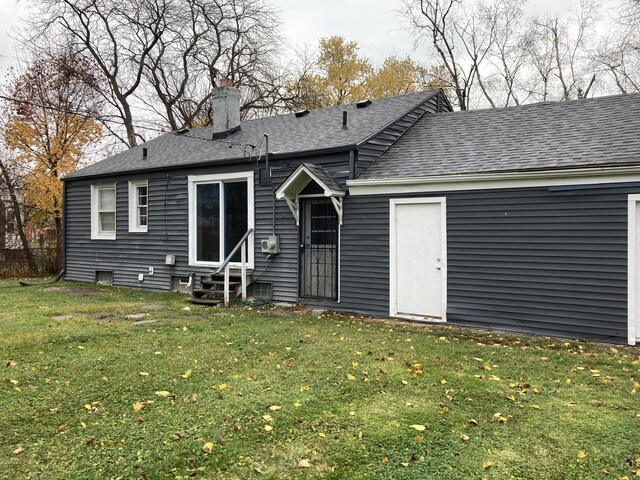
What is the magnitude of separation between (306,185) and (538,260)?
4.52 meters

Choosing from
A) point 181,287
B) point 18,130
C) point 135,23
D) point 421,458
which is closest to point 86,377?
point 421,458

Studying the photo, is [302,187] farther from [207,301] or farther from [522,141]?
[522,141]

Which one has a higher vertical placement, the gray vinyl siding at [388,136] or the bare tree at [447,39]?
the bare tree at [447,39]

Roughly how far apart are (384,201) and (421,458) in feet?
19.0

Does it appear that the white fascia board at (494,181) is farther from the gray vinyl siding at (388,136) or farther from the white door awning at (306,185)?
the gray vinyl siding at (388,136)

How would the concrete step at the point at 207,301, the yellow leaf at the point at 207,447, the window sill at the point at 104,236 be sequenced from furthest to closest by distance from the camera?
the window sill at the point at 104,236, the concrete step at the point at 207,301, the yellow leaf at the point at 207,447

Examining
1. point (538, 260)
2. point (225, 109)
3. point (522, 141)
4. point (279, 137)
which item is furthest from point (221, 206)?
point (538, 260)

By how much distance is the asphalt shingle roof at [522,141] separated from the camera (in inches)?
285

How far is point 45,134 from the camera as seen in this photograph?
17.8 meters

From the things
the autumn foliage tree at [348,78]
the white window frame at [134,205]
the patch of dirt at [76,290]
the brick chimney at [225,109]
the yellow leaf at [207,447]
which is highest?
the autumn foliage tree at [348,78]

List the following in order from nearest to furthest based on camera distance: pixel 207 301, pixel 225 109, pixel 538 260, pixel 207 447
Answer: pixel 207 447
pixel 538 260
pixel 207 301
pixel 225 109

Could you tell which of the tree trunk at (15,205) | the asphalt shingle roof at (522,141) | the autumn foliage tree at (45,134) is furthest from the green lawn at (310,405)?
the tree trunk at (15,205)

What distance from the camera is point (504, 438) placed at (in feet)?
11.7

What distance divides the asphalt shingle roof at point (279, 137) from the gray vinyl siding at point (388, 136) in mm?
137
